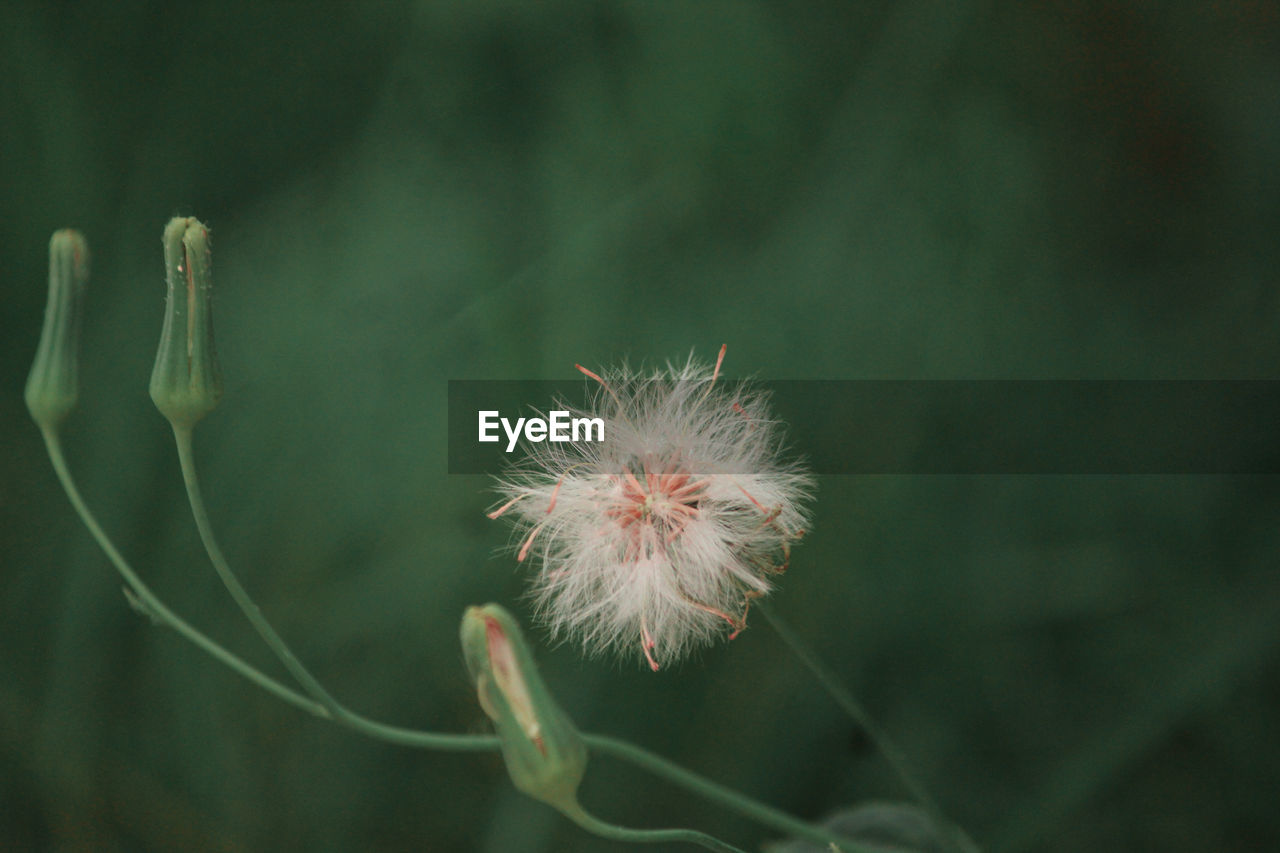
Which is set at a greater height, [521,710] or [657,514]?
[657,514]

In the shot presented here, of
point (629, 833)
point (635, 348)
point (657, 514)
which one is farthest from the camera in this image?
point (635, 348)

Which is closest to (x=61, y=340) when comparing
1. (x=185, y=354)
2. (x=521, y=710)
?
(x=185, y=354)

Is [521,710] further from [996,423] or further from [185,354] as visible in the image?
[996,423]

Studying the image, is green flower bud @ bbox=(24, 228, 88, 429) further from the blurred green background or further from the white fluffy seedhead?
the blurred green background

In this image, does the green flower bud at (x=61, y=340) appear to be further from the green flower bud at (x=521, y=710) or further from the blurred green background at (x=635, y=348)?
the blurred green background at (x=635, y=348)

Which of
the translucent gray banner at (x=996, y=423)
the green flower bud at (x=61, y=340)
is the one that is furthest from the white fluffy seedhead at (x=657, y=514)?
the translucent gray banner at (x=996, y=423)

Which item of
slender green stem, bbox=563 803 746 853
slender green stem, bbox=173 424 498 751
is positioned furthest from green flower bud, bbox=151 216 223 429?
slender green stem, bbox=563 803 746 853

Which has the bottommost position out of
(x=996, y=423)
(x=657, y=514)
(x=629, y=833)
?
(x=629, y=833)
